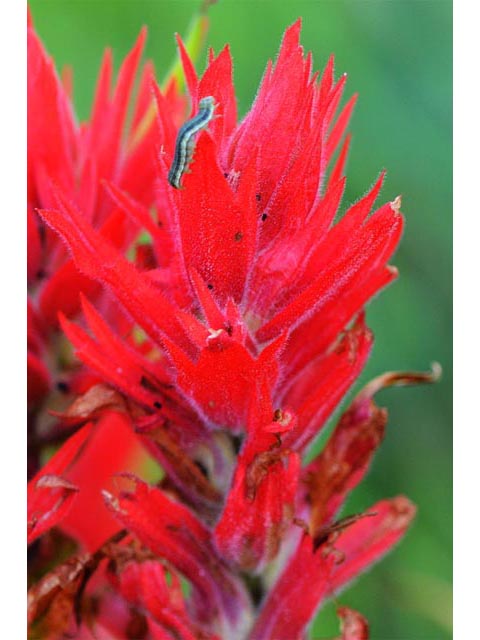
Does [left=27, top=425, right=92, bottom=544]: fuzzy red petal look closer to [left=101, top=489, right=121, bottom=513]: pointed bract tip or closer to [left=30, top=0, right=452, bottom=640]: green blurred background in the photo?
[left=101, top=489, right=121, bottom=513]: pointed bract tip

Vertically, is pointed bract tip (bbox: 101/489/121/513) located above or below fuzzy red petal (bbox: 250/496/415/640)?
above

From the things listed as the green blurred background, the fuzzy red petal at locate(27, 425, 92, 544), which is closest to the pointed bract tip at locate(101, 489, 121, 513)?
the fuzzy red petal at locate(27, 425, 92, 544)

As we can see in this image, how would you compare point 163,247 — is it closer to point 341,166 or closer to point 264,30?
point 341,166

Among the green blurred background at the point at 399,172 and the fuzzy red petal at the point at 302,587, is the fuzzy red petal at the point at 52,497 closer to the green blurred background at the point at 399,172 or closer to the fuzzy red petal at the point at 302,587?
the fuzzy red petal at the point at 302,587

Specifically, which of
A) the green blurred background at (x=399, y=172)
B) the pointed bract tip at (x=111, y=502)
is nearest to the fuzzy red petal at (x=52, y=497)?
the pointed bract tip at (x=111, y=502)

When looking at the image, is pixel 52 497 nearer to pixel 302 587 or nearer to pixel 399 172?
pixel 302 587

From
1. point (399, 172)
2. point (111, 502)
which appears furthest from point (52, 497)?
point (399, 172)

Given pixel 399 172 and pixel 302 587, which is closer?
pixel 302 587
